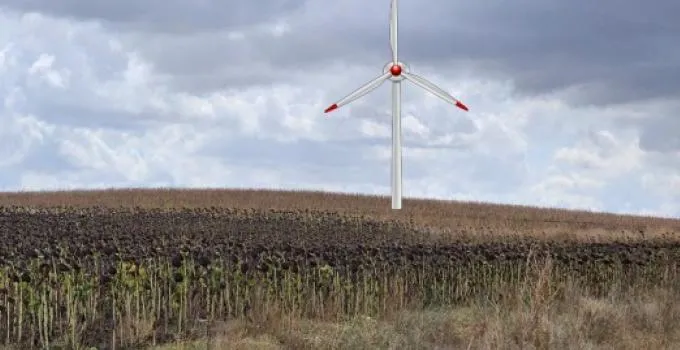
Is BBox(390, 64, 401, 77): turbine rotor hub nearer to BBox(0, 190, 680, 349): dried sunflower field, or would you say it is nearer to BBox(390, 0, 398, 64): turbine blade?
BBox(390, 0, 398, 64): turbine blade

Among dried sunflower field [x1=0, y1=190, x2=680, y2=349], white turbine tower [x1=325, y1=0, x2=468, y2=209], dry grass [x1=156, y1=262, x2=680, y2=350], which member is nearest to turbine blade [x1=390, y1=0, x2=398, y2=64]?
white turbine tower [x1=325, y1=0, x2=468, y2=209]

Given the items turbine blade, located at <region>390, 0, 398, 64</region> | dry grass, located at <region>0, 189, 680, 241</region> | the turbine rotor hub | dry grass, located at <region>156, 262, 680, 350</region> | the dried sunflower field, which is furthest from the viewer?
turbine blade, located at <region>390, 0, 398, 64</region>

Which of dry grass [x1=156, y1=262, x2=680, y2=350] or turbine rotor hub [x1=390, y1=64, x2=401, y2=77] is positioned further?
turbine rotor hub [x1=390, y1=64, x2=401, y2=77]

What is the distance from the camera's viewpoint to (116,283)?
12.6 m

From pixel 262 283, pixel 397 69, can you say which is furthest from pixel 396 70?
pixel 262 283

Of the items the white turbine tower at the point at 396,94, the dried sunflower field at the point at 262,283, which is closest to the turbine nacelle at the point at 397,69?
the white turbine tower at the point at 396,94

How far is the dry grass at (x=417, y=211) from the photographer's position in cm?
3238

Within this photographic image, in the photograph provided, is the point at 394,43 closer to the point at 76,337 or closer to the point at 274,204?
the point at 274,204

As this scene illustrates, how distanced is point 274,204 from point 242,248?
99.5 feet

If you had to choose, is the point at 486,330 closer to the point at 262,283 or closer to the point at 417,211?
the point at 262,283

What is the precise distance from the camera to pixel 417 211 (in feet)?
139

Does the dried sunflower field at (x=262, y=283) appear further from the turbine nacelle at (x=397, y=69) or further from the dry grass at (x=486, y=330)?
the turbine nacelle at (x=397, y=69)

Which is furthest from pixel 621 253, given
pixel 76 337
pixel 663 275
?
pixel 76 337

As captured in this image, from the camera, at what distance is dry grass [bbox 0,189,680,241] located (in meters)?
32.4
